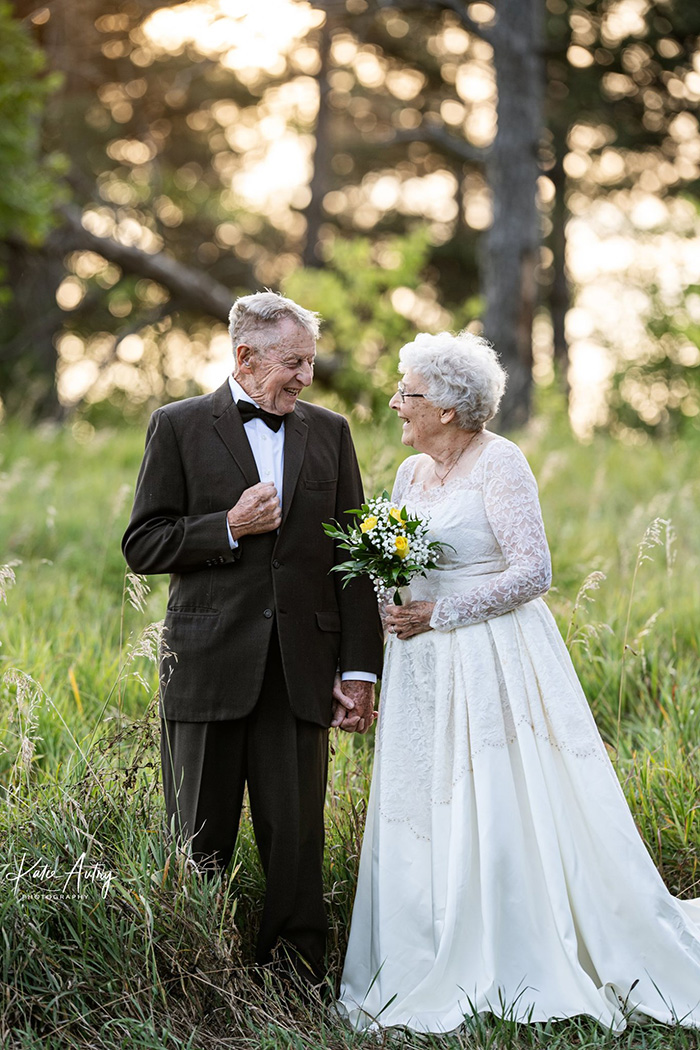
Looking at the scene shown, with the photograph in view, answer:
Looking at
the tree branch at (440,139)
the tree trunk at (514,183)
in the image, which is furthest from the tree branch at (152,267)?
the tree trunk at (514,183)

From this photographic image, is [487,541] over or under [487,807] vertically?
over

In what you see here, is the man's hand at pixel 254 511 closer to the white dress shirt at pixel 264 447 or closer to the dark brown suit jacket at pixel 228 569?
the dark brown suit jacket at pixel 228 569

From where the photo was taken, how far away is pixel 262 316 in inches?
150

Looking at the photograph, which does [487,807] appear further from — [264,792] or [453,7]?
[453,7]

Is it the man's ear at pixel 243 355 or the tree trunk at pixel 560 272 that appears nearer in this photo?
the man's ear at pixel 243 355

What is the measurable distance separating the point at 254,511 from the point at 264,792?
980 millimetres

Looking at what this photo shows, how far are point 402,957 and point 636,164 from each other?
18.3 metres

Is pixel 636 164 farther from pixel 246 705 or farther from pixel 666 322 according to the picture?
pixel 246 705

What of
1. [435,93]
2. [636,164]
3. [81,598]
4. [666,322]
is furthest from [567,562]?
[435,93]

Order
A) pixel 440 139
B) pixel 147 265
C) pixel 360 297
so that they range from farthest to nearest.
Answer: pixel 147 265 → pixel 360 297 → pixel 440 139

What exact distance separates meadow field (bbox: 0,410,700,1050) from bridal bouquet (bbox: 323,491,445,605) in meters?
0.80

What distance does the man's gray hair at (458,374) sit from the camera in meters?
3.97

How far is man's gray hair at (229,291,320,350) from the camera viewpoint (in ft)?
12.5

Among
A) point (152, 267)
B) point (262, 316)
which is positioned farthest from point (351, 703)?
point (152, 267)
